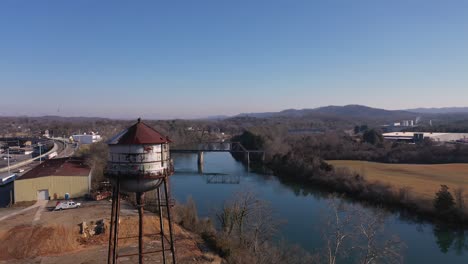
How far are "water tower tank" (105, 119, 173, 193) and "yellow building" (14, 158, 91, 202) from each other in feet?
43.9

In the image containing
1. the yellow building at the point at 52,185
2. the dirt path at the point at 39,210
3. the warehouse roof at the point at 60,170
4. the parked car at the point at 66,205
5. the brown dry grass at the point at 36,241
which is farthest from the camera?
the warehouse roof at the point at 60,170

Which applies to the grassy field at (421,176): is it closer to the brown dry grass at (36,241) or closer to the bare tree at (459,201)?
the bare tree at (459,201)

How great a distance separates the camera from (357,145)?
4591 cm

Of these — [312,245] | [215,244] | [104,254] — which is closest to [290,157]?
[312,245]

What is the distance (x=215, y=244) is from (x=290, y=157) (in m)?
23.6

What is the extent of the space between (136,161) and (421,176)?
2841 cm

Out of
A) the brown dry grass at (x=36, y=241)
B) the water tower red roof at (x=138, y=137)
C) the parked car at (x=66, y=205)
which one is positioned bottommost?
the brown dry grass at (x=36, y=241)

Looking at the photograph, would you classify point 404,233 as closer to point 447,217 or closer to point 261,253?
point 447,217

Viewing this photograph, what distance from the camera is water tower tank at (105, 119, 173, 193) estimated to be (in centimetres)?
641

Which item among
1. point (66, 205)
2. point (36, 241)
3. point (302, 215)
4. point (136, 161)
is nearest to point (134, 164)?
point (136, 161)

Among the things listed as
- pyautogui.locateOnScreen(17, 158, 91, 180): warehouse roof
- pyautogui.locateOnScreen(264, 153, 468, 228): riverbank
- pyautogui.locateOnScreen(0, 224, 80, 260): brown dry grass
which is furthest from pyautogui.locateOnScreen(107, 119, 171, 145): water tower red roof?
pyautogui.locateOnScreen(264, 153, 468, 228): riverbank

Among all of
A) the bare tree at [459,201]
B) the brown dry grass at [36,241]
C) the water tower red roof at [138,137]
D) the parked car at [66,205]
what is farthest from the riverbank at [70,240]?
the bare tree at [459,201]

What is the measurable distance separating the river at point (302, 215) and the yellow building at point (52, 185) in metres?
6.36

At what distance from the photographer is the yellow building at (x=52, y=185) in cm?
1753
